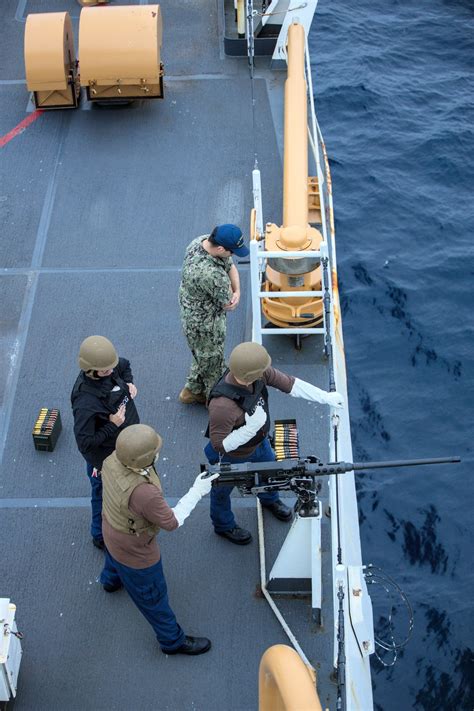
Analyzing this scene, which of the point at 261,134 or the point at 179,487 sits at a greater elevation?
the point at 261,134

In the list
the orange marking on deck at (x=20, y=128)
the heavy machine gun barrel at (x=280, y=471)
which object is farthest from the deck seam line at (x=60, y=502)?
the orange marking on deck at (x=20, y=128)

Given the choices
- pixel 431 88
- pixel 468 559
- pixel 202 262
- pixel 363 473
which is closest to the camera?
pixel 202 262

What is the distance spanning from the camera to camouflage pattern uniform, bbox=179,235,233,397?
21.2 feet

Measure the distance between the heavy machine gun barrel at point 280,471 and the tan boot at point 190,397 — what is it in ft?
7.24

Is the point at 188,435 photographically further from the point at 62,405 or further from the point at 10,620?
the point at 10,620

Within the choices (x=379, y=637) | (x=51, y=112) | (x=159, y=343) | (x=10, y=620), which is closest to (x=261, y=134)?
(x=51, y=112)

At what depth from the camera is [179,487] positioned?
7.04m

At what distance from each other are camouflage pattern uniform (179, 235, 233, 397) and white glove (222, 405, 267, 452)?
124 centimetres

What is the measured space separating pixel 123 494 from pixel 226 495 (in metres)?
1.32

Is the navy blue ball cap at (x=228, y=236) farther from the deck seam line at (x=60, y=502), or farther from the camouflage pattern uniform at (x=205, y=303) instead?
the deck seam line at (x=60, y=502)

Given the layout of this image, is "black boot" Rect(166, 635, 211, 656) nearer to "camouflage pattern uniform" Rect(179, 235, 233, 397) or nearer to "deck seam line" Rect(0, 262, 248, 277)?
"camouflage pattern uniform" Rect(179, 235, 233, 397)

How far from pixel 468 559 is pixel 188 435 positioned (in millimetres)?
3455

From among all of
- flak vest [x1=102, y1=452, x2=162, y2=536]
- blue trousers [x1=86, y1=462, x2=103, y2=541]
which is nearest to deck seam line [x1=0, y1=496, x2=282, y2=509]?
blue trousers [x1=86, y1=462, x2=103, y2=541]

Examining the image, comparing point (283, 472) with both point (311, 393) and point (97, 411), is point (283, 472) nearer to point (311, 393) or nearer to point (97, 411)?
point (311, 393)
